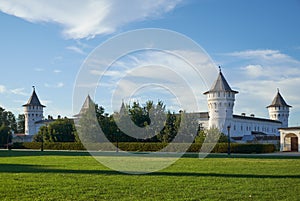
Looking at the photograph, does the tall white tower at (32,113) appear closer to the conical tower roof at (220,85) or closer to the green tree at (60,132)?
the green tree at (60,132)

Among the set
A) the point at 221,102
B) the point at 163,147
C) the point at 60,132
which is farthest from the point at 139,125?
the point at 221,102

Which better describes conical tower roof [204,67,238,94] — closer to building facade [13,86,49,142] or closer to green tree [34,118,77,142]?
green tree [34,118,77,142]

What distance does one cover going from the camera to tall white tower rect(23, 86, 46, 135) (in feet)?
308

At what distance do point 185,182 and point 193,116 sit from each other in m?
42.4

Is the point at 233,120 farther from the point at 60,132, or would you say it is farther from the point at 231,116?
the point at 60,132

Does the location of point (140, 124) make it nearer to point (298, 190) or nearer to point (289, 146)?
point (289, 146)

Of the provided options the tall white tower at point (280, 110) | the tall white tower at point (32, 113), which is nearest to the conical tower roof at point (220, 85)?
the tall white tower at point (280, 110)

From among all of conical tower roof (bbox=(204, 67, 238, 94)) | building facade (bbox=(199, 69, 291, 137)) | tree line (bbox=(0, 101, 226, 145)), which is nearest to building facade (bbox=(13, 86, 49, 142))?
tree line (bbox=(0, 101, 226, 145))

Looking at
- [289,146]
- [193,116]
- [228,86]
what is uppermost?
[228,86]

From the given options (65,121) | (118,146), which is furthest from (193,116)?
(65,121)

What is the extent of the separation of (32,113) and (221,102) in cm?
4636

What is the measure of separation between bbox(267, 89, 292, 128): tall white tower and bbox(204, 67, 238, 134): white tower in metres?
17.1

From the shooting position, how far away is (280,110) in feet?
272

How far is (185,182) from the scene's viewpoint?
12547 millimetres
